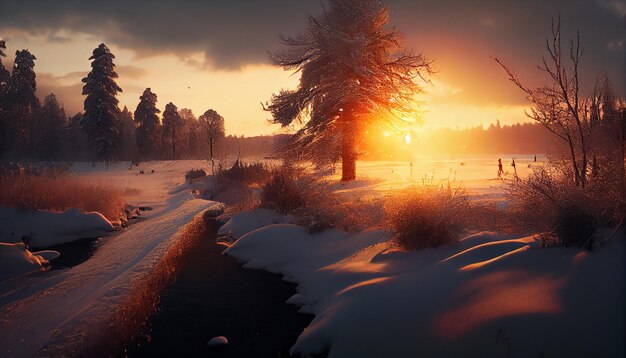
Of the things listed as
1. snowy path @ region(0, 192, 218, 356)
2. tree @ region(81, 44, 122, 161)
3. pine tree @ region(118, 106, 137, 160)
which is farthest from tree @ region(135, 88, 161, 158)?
snowy path @ region(0, 192, 218, 356)

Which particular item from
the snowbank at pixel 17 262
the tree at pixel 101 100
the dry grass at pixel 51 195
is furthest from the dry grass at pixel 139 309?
the tree at pixel 101 100

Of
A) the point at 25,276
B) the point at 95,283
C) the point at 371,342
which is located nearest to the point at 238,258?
the point at 95,283

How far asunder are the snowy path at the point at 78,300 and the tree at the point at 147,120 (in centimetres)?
4868

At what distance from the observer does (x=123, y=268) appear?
756cm

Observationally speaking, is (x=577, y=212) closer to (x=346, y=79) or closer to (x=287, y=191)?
(x=287, y=191)

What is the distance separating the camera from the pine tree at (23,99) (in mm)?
47156

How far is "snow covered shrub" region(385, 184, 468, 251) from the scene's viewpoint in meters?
6.32

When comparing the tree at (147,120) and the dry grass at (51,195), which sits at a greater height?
the tree at (147,120)

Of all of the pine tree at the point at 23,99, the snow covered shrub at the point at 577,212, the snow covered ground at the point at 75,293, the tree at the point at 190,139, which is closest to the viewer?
the snow covered shrub at the point at 577,212

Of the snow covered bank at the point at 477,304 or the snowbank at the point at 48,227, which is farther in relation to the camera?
the snowbank at the point at 48,227

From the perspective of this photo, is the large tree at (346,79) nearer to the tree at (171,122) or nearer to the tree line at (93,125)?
the tree line at (93,125)

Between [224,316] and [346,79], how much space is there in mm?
14641

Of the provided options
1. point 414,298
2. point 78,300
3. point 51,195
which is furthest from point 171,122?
point 414,298

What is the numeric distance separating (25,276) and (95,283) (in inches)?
76.7
